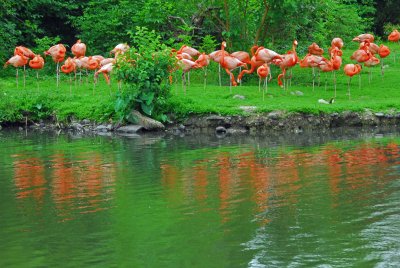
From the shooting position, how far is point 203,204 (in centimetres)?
1227

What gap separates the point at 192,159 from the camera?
1672 cm

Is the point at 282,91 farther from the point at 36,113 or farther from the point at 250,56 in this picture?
the point at 36,113

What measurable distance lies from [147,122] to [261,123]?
2.84m

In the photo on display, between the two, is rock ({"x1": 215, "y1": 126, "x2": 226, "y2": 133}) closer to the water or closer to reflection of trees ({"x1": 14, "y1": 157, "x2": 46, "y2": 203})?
the water

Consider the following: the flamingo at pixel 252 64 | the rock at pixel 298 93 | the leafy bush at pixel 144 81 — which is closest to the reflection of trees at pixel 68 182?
the leafy bush at pixel 144 81

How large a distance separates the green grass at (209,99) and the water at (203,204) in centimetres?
265

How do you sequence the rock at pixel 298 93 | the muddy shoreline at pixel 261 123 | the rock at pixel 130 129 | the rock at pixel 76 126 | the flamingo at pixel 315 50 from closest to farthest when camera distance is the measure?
the muddy shoreline at pixel 261 123 < the rock at pixel 130 129 < the rock at pixel 76 126 < the rock at pixel 298 93 < the flamingo at pixel 315 50

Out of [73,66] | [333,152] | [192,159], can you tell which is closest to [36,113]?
[73,66]

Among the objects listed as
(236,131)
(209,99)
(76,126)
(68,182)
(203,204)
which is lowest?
(203,204)

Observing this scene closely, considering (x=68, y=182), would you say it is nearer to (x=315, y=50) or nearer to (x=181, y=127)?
(x=181, y=127)

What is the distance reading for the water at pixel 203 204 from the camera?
31.4 feet

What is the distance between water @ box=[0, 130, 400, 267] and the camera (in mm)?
9586

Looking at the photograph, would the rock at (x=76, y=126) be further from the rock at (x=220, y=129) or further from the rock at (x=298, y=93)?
the rock at (x=298, y=93)

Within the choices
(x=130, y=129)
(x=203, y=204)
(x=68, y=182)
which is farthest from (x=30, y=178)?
(x=130, y=129)
